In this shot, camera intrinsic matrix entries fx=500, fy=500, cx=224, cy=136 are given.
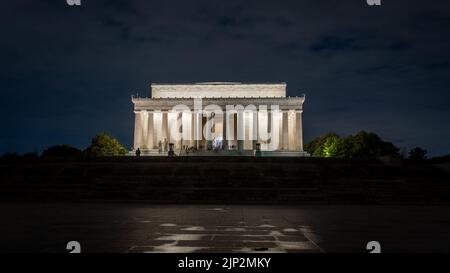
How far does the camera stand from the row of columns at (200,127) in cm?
7944

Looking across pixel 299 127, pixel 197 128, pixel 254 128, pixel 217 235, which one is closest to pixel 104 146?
pixel 197 128

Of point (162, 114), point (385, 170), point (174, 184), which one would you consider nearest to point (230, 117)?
point (162, 114)

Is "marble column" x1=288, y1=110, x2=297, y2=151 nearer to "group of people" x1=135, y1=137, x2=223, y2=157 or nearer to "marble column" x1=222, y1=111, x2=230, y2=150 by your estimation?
"marble column" x1=222, y1=111, x2=230, y2=150

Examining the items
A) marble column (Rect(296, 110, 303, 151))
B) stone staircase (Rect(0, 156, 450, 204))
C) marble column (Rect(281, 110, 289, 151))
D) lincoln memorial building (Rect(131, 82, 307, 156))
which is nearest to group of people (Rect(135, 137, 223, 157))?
lincoln memorial building (Rect(131, 82, 307, 156))

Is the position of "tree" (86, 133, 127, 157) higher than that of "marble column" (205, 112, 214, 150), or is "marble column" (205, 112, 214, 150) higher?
"marble column" (205, 112, 214, 150)

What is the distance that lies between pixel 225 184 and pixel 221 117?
5403 centimetres

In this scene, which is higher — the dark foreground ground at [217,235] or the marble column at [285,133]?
the marble column at [285,133]

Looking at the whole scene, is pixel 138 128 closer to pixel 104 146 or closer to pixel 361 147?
pixel 104 146

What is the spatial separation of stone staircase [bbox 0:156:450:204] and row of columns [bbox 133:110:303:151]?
4058 cm

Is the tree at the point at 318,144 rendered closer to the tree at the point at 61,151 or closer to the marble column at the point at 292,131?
the marble column at the point at 292,131

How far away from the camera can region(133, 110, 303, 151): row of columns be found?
79.4 meters

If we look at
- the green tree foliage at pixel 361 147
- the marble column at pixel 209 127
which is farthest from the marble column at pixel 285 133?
the marble column at pixel 209 127
